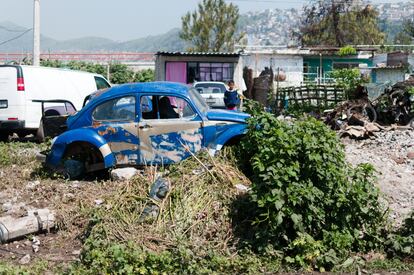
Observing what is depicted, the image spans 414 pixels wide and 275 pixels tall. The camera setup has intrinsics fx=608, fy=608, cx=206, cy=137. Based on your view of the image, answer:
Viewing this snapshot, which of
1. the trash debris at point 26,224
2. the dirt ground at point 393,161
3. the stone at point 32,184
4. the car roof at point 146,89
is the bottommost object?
the trash debris at point 26,224

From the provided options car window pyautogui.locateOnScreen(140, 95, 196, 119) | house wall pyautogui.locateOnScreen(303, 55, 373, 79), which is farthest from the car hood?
house wall pyautogui.locateOnScreen(303, 55, 373, 79)

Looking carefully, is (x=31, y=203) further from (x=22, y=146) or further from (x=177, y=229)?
(x=22, y=146)

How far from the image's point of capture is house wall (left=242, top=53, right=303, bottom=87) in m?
35.6

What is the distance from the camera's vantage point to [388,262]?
270 inches

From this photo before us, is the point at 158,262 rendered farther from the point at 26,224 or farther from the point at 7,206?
the point at 7,206

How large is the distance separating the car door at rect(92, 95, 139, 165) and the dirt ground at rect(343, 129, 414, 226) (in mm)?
3757

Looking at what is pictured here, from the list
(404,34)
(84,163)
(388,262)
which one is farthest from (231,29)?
(388,262)

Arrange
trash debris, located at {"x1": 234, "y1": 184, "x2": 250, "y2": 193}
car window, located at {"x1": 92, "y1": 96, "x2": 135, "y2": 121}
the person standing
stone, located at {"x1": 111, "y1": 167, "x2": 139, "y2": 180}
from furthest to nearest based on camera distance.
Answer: the person standing < car window, located at {"x1": 92, "y1": 96, "x2": 135, "y2": 121} < stone, located at {"x1": 111, "y1": 167, "x2": 139, "y2": 180} < trash debris, located at {"x1": 234, "y1": 184, "x2": 250, "y2": 193}

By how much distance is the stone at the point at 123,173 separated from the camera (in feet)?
29.9

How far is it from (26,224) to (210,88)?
17.5m

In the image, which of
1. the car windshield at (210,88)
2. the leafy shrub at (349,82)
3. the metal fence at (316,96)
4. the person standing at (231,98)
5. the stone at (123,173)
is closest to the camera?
the stone at (123,173)

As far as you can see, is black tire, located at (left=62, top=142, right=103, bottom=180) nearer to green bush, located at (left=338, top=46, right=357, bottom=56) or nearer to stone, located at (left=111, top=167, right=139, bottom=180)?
stone, located at (left=111, top=167, right=139, bottom=180)

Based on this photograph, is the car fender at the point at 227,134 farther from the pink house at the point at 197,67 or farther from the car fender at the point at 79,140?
the pink house at the point at 197,67

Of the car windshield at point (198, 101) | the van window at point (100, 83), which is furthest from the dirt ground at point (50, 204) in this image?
the van window at point (100, 83)
